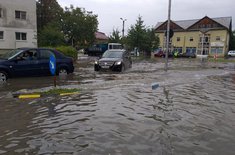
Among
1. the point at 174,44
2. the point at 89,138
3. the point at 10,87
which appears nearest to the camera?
the point at 89,138

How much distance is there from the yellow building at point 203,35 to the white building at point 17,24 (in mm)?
49539

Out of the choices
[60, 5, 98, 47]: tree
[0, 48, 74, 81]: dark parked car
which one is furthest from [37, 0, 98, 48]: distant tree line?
[0, 48, 74, 81]: dark parked car

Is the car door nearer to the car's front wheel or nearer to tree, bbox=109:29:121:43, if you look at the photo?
the car's front wheel

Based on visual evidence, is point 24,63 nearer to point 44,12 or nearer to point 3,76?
point 3,76

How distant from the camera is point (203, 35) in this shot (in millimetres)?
72750

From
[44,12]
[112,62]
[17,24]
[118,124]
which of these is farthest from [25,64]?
[44,12]

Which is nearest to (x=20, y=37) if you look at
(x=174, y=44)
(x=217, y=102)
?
(x=217, y=102)

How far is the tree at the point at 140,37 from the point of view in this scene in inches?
1850

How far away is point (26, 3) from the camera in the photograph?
35.5 metres

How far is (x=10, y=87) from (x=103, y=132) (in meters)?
6.64

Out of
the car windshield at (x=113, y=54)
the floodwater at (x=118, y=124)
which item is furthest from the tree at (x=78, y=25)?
the floodwater at (x=118, y=124)

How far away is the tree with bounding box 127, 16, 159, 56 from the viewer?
1850 inches

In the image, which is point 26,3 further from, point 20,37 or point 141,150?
point 141,150

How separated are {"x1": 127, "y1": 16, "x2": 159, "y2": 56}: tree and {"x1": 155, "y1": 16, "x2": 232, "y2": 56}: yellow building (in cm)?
2812
